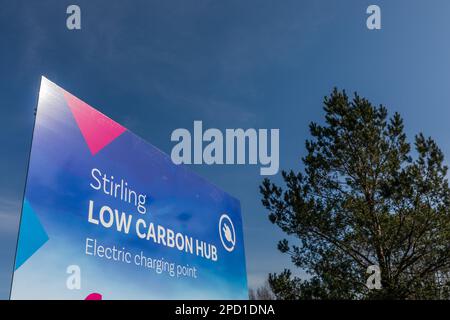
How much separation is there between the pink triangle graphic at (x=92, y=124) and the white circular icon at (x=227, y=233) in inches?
89.4

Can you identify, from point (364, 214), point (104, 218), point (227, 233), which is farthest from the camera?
point (364, 214)

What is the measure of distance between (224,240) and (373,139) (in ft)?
26.9

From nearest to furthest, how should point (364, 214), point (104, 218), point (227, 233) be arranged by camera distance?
point (104, 218) < point (227, 233) < point (364, 214)

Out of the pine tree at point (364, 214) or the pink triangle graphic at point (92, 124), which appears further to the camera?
the pine tree at point (364, 214)

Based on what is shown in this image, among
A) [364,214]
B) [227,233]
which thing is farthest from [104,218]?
[364,214]

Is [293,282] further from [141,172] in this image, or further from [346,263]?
[141,172]

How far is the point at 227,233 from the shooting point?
600 centimetres

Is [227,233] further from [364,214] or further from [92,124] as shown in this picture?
[364,214]

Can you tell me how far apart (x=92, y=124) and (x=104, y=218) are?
2.32ft

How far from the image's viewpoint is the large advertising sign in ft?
9.74

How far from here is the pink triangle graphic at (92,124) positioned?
138 inches

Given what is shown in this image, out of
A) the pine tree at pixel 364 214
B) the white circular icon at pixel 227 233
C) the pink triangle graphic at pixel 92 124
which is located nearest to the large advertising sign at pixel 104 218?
the pink triangle graphic at pixel 92 124

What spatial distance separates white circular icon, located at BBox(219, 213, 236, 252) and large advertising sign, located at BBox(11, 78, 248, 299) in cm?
37

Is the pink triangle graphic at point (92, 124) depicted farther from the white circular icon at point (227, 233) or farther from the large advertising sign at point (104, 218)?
the white circular icon at point (227, 233)
